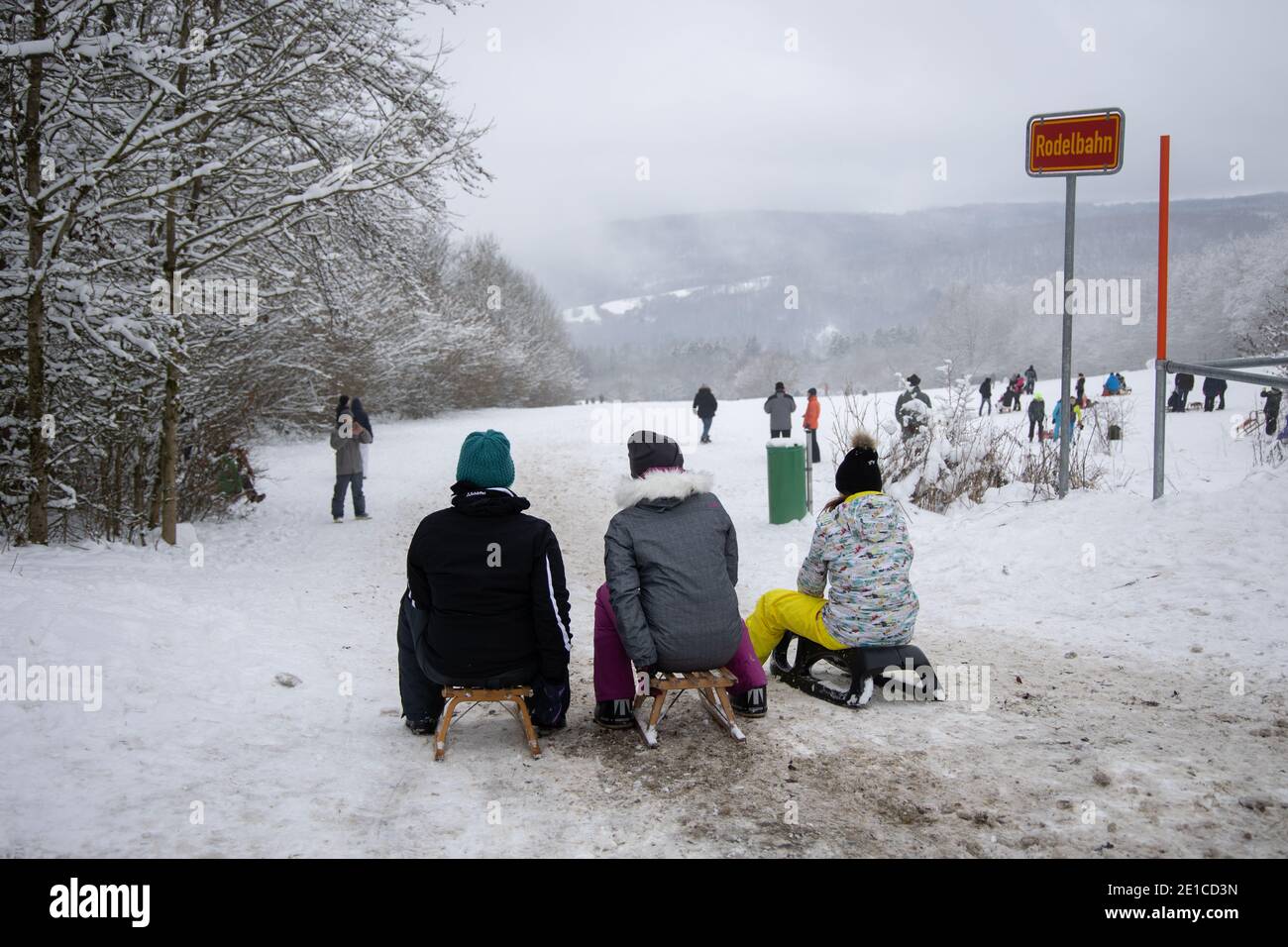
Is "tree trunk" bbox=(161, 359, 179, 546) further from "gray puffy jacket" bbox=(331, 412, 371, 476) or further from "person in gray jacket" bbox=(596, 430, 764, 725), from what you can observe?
"person in gray jacket" bbox=(596, 430, 764, 725)

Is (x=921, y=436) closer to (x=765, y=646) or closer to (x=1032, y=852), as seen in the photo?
(x=765, y=646)

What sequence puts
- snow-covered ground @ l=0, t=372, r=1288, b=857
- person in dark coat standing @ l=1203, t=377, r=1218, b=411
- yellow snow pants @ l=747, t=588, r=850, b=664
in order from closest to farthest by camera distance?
snow-covered ground @ l=0, t=372, r=1288, b=857 < yellow snow pants @ l=747, t=588, r=850, b=664 < person in dark coat standing @ l=1203, t=377, r=1218, b=411

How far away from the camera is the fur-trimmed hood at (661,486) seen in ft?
16.0

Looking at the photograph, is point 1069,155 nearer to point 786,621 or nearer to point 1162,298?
point 1162,298

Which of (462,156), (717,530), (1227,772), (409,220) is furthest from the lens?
(409,220)

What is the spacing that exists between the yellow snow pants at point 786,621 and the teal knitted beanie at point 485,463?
1924mm

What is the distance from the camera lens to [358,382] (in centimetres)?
3269

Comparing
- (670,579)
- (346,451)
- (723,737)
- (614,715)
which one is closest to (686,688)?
(723,737)

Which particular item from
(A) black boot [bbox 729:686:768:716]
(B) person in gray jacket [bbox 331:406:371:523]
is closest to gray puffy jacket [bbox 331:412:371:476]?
(B) person in gray jacket [bbox 331:406:371:523]

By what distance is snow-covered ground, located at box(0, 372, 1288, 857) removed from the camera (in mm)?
3762

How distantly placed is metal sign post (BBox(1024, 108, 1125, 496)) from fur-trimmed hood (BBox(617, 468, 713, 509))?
642 centimetres

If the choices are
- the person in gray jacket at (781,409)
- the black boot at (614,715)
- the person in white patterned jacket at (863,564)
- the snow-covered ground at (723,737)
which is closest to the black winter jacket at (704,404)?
the person in gray jacket at (781,409)
